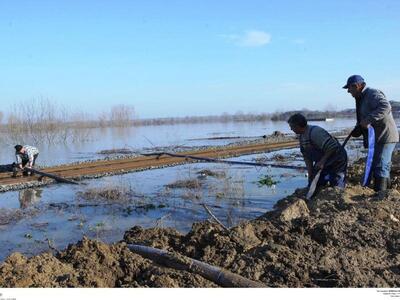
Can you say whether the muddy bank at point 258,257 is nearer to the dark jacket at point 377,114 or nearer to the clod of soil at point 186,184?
the dark jacket at point 377,114

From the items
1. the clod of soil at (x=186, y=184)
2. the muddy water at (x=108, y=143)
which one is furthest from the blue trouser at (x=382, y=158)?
the muddy water at (x=108, y=143)

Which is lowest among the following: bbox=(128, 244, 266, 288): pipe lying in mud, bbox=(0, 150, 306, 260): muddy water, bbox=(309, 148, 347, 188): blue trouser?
bbox=(0, 150, 306, 260): muddy water

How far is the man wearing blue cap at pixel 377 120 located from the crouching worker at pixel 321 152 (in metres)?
0.47

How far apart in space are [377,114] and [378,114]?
0.5 inches

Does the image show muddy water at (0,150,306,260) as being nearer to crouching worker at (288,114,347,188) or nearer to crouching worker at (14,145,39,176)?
crouching worker at (288,114,347,188)

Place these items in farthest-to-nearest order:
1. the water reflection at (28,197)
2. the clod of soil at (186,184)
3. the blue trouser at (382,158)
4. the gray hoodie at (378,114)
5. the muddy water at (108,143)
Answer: the muddy water at (108,143) < the clod of soil at (186,184) < the water reflection at (28,197) < the blue trouser at (382,158) < the gray hoodie at (378,114)

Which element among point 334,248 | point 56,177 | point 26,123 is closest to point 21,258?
point 334,248

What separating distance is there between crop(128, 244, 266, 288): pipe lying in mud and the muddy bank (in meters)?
0.10

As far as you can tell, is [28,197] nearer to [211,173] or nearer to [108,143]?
[211,173]

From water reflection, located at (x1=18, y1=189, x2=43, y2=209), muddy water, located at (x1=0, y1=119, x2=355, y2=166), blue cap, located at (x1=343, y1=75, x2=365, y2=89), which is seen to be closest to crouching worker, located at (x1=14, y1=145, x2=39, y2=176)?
water reflection, located at (x1=18, y1=189, x2=43, y2=209)

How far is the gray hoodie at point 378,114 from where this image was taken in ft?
22.2

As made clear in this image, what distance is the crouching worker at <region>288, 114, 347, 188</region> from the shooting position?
7.00 metres

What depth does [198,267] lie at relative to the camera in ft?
12.8

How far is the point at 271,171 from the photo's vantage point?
15516 millimetres
